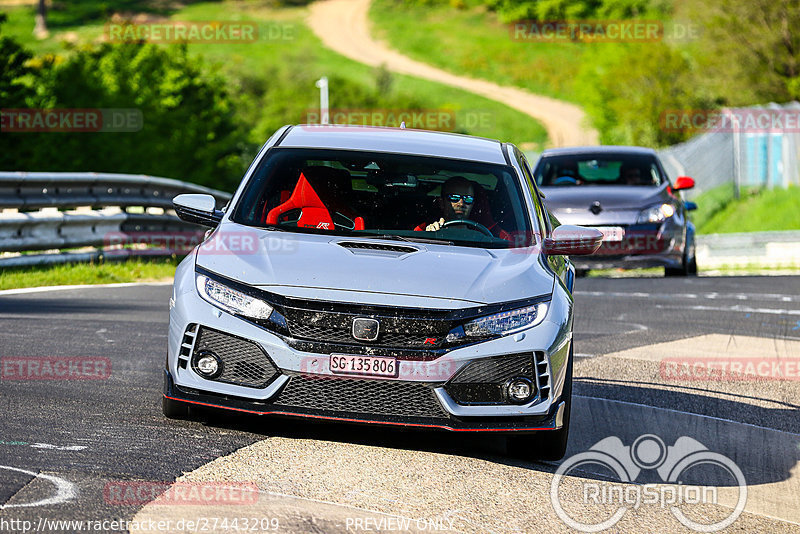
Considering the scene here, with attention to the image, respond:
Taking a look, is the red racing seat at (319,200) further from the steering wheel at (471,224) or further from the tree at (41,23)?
the tree at (41,23)

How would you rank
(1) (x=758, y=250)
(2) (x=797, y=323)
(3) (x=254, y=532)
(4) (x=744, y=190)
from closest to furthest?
(3) (x=254, y=532) → (2) (x=797, y=323) → (1) (x=758, y=250) → (4) (x=744, y=190)

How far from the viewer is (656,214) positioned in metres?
16.7

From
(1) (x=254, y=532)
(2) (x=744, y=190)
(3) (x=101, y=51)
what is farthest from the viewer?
(3) (x=101, y=51)

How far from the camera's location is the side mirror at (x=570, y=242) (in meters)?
7.07

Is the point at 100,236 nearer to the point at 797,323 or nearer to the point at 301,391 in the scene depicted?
the point at 797,323

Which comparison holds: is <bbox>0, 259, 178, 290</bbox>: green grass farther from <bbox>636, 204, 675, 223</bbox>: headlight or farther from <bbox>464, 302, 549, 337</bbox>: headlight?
<bbox>464, 302, 549, 337</bbox>: headlight

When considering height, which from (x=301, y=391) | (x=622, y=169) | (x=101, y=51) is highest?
(x=301, y=391)

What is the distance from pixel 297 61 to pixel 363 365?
91.9 m

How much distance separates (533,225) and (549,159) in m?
11.2

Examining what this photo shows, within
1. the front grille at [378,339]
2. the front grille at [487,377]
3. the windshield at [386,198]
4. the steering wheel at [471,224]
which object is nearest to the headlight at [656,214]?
the windshield at [386,198]

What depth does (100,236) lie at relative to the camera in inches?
659

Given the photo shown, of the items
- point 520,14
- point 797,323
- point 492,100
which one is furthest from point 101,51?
point 520,14

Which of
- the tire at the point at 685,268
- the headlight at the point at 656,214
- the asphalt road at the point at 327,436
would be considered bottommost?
the tire at the point at 685,268

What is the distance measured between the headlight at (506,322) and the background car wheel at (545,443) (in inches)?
15.5
